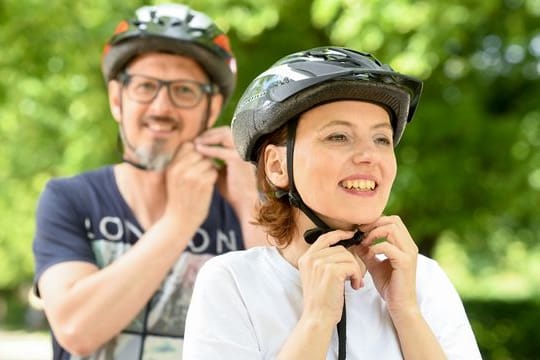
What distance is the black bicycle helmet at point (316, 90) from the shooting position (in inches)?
105

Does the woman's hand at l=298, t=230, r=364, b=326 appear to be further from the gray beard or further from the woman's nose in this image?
the gray beard

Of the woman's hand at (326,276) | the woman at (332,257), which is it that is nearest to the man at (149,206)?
the woman at (332,257)

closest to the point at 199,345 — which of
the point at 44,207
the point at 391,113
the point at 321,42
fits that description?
the point at 391,113

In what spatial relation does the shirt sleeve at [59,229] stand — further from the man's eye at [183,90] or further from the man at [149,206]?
the man's eye at [183,90]

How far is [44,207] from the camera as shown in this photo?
3801 mm

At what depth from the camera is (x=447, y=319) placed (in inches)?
109

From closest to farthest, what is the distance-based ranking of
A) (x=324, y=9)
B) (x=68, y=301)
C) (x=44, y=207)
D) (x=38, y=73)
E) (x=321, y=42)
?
(x=68, y=301), (x=44, y=207), (x=324, y=9), (x=38, y=73), (x=321, y=42)

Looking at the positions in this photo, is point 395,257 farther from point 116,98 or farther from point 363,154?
point 116,98

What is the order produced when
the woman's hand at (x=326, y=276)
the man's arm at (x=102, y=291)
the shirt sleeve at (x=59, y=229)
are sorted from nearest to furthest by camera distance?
1. the woman's hand at (x=326, y=276)
2. the man's arm at (x=102, y=291)
3. the shirt sleeve at (x=59, y=229)

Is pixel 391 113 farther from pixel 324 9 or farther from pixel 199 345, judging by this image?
pixel 324 9

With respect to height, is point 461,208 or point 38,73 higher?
point 38,73

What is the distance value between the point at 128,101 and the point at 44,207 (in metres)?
0.57

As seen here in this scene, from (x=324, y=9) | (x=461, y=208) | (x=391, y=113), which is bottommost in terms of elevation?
(x=461, y=208)

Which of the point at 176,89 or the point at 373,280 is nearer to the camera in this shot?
the point at 373,280
